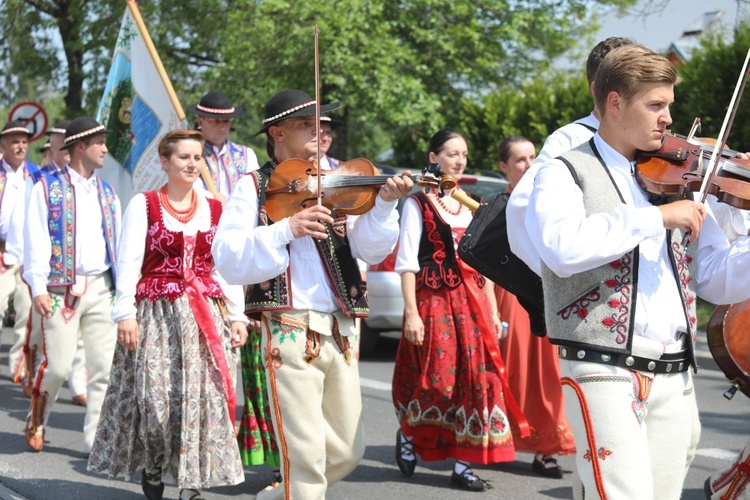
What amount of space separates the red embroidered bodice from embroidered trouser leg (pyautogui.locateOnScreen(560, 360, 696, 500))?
110 inches

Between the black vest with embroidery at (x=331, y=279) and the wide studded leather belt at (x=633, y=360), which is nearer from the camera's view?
the wide studded leather belt at (x=633, y=360)

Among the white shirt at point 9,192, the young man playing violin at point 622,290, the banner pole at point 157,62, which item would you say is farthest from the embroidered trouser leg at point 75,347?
the young man playing violin at point 622,290

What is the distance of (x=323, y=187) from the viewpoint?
4.37 m

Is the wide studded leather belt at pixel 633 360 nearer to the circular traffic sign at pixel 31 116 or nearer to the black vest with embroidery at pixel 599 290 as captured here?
the black vest with embroidery at pixel 599 290

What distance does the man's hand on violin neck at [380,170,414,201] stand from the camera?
4168 mm

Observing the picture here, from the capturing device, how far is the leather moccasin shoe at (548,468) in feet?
21.1

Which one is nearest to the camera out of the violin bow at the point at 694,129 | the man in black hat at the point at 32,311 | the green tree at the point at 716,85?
the violin bow at the point at 694,129

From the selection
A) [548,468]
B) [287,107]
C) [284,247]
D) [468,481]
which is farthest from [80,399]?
[284,247]

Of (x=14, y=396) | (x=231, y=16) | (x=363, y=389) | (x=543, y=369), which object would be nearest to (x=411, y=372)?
(x=543, y=369)

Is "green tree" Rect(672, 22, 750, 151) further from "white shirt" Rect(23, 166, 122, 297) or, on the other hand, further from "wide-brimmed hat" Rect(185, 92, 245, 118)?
"white shirt" Rect(23, 166, 122, 297)

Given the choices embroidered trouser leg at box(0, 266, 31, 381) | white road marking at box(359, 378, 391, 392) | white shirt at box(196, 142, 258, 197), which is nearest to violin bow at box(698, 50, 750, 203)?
A: white shirt at box(196, 142, 258, 197)

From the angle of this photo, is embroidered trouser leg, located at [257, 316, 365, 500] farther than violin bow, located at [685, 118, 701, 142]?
Yes

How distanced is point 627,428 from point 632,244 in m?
0.54

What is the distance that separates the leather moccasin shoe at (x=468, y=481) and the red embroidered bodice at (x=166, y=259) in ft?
5.60
